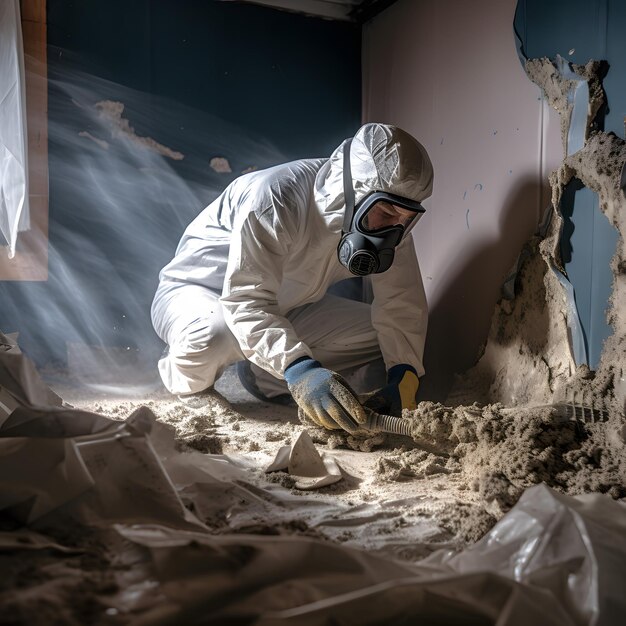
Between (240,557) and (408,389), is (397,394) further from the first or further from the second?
(240,557)

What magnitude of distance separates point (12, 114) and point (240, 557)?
215 cm

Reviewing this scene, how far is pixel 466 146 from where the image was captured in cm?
245

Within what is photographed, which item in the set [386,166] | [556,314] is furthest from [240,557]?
[556,314]

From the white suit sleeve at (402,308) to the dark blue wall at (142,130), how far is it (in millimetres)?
1043

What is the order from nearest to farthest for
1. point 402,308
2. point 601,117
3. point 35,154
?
point 601,117
point 402,308
point 35,154

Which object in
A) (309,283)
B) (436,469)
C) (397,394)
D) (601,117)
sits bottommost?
(436,469)

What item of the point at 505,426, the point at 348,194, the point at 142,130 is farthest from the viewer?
the point at 142,130

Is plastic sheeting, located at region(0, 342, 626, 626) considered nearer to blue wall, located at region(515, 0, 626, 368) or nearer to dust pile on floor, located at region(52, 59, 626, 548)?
dust pile on floor, located at region(52, 59, 626, 548)

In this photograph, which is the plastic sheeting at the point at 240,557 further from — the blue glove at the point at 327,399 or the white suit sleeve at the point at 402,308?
the white suit sleeve at the point at 402,308

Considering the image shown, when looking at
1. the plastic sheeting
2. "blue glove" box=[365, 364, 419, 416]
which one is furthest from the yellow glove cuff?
the plastic sheeting

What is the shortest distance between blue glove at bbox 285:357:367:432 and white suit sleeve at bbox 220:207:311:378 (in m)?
0.11

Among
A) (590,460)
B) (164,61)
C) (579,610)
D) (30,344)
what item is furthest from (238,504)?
(164,61)

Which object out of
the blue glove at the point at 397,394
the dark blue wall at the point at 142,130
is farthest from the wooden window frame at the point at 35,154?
the blue glove at the point at 397,394

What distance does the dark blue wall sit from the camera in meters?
2.72
